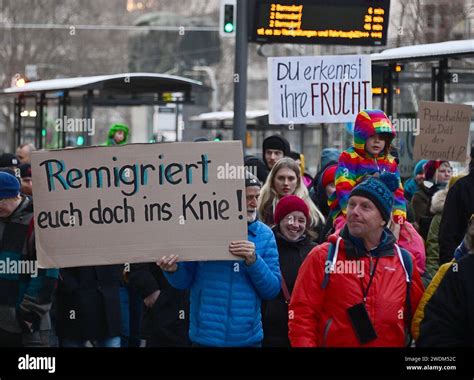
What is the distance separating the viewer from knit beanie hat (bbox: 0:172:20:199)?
27.1 feet

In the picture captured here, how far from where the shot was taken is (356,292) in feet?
20.6

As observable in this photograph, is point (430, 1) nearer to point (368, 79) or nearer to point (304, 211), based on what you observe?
point (368, 79)

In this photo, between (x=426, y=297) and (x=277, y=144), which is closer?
(x=426, y=297)

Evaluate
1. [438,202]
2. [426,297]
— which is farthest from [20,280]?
[438,202]

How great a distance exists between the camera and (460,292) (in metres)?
5.67

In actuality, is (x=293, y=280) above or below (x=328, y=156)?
below

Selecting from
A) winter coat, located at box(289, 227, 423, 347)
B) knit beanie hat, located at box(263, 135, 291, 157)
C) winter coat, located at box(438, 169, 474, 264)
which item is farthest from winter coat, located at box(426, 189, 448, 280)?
winter coat, located at box(289, 227, 423, 347)

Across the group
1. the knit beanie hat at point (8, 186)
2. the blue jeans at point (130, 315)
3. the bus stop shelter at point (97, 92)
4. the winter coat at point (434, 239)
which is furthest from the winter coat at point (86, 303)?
the bus stop shelter at point (97, 92)

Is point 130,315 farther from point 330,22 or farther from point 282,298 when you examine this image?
point 330,22

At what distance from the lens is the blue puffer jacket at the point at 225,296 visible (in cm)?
740

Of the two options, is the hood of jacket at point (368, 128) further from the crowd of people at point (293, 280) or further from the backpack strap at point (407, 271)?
the backpack strap at point (407, 271)

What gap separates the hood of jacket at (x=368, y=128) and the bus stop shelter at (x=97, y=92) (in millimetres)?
11489

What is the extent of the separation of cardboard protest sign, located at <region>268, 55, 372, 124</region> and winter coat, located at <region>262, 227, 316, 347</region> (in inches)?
145

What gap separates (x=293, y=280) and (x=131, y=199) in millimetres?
1403
